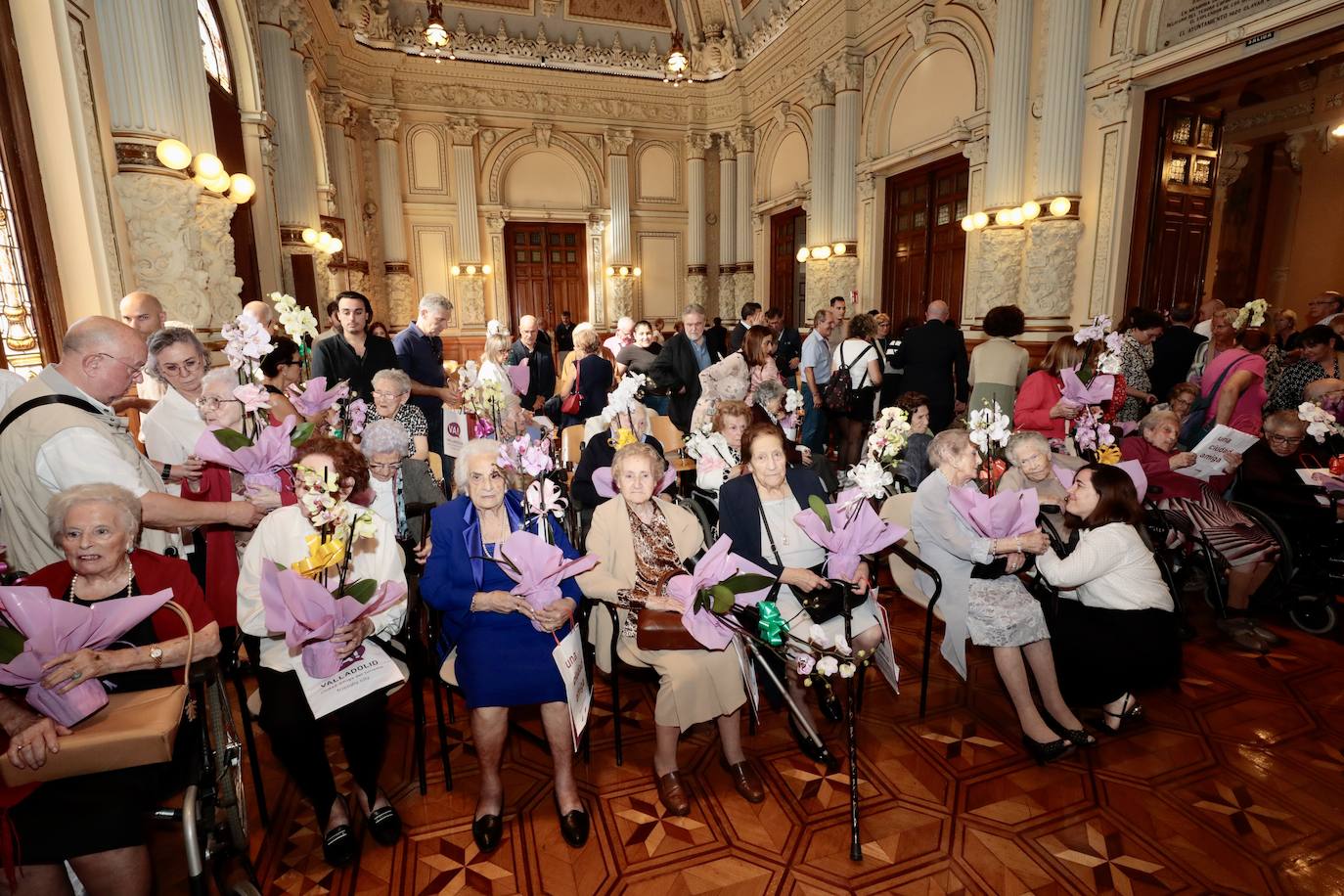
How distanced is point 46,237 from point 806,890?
5103mm

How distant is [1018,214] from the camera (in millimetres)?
7508

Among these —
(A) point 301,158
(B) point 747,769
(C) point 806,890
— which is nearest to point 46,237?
(B) point 747,769

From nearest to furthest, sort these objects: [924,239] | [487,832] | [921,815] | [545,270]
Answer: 1. [487,832]
2. [921,815]
3. [924,239]
4. [545,270]

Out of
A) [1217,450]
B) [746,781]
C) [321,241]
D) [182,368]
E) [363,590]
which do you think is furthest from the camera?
[321,241]

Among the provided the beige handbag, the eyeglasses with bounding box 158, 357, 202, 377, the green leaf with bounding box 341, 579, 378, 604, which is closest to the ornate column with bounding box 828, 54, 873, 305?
the eyeglasses with bounding box 158, 357, 202, 377

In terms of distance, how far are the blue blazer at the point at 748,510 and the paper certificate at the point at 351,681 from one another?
1.42 meters

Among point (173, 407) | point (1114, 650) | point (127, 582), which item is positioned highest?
point (173, 407)

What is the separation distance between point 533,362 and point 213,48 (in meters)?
4.45

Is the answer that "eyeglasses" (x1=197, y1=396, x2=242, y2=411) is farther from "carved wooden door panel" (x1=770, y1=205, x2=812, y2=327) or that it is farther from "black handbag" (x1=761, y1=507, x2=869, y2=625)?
"carved wooden door panel" (x1=770, y1=205, x2=812, y2=327)

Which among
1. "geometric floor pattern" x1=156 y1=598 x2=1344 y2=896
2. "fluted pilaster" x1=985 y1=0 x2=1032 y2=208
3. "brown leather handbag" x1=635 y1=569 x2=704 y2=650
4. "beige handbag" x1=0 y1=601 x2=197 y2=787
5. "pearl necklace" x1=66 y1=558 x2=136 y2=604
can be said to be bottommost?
"geometric floor pattern" x1=156 y1=598 x2=1344 y2=896

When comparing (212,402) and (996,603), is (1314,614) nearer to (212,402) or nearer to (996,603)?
(996,603)

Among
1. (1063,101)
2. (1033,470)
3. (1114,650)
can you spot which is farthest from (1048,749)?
(1063,101)

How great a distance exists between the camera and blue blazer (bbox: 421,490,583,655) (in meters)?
2.46

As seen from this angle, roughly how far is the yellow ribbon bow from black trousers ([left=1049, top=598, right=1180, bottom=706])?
2846 millimetres
